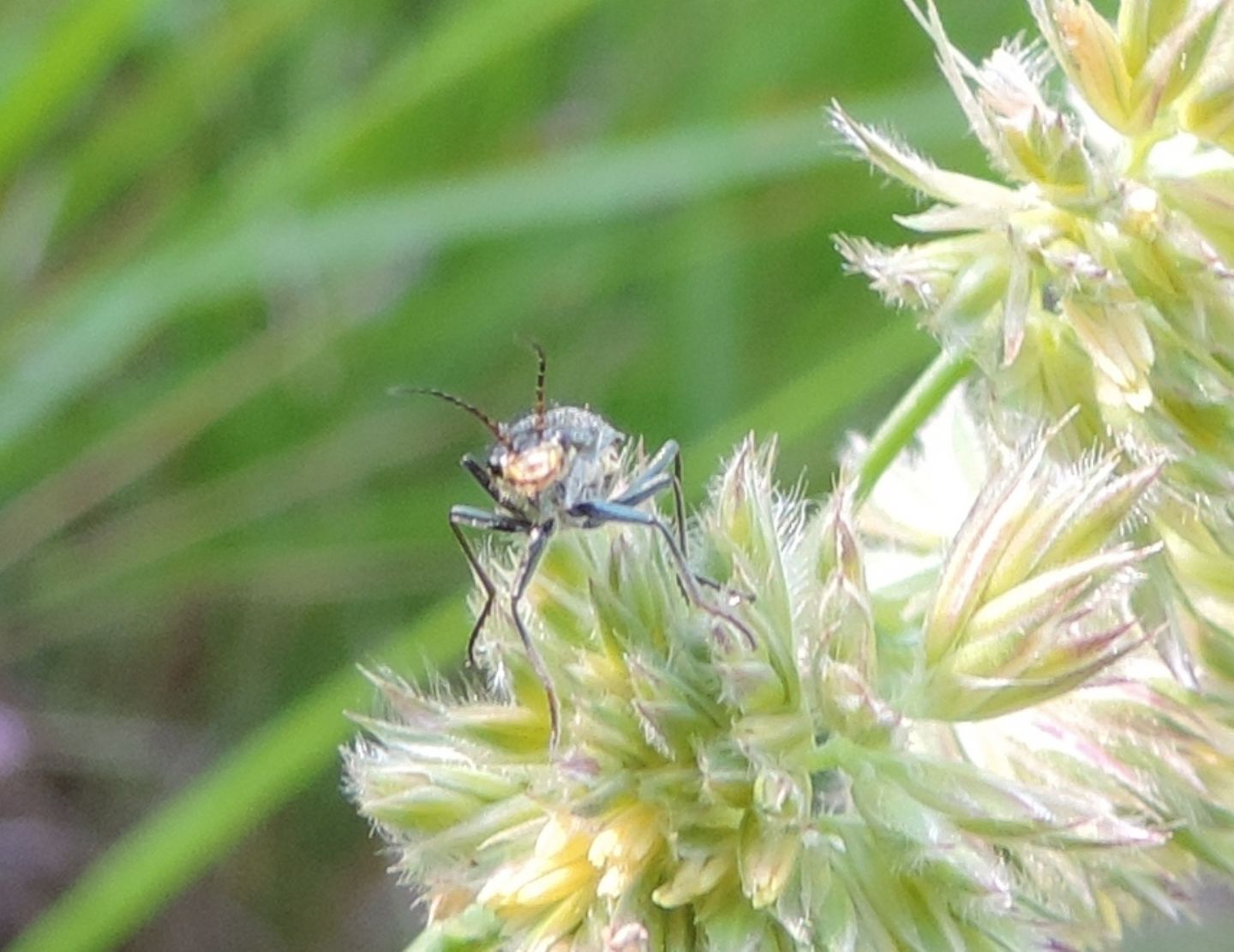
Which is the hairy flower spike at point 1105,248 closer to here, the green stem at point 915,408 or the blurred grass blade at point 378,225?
the green stem at point 915,408

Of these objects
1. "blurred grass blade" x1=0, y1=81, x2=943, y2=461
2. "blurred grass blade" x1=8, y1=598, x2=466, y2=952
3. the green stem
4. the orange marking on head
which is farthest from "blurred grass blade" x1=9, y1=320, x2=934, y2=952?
the green stem

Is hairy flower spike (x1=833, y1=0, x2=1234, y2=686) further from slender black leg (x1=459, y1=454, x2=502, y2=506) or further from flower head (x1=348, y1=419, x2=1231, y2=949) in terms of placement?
slender black leg (x1=459, y1=454, x2=502, y2=506)

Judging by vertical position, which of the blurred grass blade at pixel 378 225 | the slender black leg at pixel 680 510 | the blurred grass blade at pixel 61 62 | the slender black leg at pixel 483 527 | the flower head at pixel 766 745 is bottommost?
the flower head at pixel 766 745

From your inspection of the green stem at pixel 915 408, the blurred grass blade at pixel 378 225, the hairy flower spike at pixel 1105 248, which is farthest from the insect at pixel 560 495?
the blurred grass blade at pixel 378 225

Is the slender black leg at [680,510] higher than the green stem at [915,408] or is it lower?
higher

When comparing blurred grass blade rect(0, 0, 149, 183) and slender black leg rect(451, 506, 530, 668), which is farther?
blurred grass blade rect(0, 0, 149, 183)

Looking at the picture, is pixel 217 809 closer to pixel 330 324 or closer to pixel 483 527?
pixel 483 527

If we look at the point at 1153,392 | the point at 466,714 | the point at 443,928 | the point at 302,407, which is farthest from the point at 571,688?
the point at 302,407

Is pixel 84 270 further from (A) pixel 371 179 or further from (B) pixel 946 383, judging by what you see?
(B) pixel 946 383
